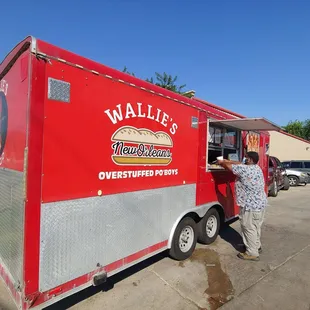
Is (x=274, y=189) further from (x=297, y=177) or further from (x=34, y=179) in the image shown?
(x=34, y=179)

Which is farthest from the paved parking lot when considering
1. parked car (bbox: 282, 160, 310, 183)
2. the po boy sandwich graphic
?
parked car (bbox: 282, 160, 310, 183)

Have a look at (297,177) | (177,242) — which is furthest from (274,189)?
(177,242)

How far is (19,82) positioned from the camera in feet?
8.82

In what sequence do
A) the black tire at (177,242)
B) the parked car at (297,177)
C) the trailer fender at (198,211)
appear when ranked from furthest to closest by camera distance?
the parked car at (297,177), the black tire at (177,242), the trailer fender at (198,211)

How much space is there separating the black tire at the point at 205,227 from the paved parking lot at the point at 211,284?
0.13 metres

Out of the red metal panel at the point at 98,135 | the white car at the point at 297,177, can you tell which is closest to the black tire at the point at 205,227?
the red metal panel at the point at 98,135

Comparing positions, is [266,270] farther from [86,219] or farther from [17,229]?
[17,229]

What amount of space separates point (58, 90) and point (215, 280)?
129 inches

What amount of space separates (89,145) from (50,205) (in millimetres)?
722

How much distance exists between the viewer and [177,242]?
4410mm

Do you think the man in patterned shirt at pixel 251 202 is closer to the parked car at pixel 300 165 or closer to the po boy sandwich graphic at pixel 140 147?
the po boy sandwich graphic at pixel 140 147

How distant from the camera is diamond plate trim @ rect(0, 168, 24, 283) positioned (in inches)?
102

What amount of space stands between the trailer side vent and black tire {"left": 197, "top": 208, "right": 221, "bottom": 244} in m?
3.41

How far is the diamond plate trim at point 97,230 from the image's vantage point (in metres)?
2.67
